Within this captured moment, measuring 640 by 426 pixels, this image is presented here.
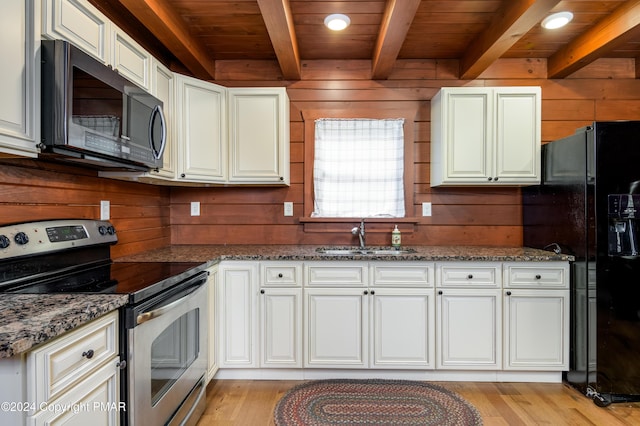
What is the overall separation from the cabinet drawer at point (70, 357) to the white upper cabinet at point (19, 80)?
2.25 ft

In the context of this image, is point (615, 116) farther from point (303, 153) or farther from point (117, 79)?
point (117, 79)

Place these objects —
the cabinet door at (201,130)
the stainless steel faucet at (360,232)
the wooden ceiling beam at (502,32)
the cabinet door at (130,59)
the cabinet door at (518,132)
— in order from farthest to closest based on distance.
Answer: the stainless steel faucet at (360,232)
the cabinet door at (518,132)
the cabinet door at (201,130)
the wooden ceiling beam at (502,32)
the cabinet door at (130,59)

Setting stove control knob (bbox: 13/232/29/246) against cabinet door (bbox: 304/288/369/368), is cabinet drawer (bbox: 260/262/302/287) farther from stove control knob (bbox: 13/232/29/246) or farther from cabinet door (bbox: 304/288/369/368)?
stove control knob (bbox: 13/232/29/246)

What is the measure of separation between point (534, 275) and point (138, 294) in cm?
230

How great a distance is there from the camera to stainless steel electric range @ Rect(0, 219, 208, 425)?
1.27 m

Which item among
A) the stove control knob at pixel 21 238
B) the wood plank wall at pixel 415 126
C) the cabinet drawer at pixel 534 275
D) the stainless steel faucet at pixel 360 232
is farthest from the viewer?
the wood plank wall at pixel 415 126

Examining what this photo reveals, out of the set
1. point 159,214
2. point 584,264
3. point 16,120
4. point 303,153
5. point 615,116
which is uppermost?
point 615,116


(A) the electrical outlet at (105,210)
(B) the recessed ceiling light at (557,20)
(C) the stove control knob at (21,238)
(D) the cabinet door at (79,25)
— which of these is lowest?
(C) the stove control knob at (21,238)

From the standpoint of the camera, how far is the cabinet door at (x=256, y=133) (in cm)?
254

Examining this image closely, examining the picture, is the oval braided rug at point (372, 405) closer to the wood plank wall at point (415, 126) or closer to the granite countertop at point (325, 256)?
the granite countertop at point (325, 256)

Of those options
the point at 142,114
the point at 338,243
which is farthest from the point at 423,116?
the point at 142,114

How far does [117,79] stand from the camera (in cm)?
157

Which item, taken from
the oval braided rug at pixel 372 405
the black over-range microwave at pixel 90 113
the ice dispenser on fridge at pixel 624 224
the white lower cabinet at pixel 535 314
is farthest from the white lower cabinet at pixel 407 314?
the black over-range microwave at pixel 90 113

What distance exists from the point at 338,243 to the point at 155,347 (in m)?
1.68
